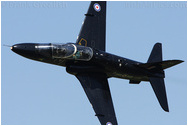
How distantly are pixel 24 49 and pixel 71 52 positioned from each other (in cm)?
344

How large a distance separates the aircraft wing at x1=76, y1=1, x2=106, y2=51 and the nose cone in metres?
4.23

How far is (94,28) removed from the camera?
3859 centimetres

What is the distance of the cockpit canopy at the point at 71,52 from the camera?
35125 millimetres

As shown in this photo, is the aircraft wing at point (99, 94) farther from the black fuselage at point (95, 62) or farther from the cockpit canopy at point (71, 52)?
the cockpit canopy at point (71, 52)

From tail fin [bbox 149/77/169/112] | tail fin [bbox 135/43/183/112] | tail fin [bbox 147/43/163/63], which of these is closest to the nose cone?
tail fin [bbox 135/43/183/112]

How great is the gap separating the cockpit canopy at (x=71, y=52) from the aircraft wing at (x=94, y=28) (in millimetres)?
1831

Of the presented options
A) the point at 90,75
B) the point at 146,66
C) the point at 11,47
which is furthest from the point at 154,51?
the point at 11,47

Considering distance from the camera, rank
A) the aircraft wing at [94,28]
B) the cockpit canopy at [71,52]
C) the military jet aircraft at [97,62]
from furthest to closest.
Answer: the aircraft wing at [94,28] < the cockpit canopy at [71,52] < the military jet aircraft at [97,62]

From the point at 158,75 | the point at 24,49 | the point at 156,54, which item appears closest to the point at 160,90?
the point at 158,75

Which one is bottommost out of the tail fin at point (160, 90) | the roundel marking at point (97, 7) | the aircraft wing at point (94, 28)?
the tail fin at point (160, 90)

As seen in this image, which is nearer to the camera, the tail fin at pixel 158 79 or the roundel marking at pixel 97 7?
the tail fin at pixel 158 79

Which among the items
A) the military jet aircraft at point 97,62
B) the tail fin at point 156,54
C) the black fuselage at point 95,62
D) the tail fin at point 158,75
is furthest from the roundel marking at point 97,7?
the tail fin at point 158,75

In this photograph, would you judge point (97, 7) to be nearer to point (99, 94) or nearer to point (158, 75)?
point (158, 75)

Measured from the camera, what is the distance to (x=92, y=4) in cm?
3959
